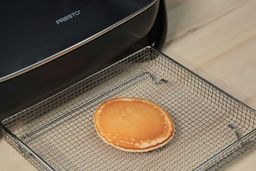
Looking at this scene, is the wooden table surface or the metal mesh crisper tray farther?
the wooden table surface

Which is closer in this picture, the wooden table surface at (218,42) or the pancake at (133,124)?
the pancake at (133,124)

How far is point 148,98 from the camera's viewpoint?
76 cm

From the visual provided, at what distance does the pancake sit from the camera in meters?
0.66

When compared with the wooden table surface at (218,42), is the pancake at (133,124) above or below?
above

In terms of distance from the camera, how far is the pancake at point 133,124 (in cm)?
66

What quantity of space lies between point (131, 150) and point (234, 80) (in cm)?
22

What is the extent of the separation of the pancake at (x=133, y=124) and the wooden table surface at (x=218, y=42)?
11cm

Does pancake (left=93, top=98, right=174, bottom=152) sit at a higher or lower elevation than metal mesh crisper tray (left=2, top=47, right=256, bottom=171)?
higher

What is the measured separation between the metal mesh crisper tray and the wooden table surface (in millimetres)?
30

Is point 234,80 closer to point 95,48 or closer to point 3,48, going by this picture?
point 95,48

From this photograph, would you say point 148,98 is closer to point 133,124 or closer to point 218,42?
point 133,124

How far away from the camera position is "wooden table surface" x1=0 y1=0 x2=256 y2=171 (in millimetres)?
792

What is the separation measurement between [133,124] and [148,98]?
0.08m

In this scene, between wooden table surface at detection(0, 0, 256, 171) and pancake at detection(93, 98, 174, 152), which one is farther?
wooden table surface at detection(0, 0, 256, 171)
